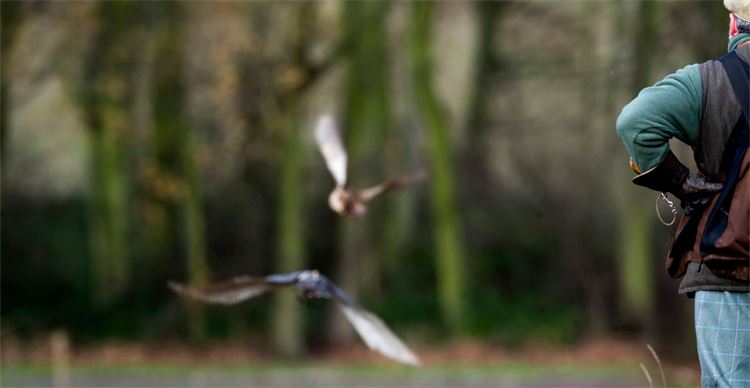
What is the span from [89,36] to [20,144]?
4.14 m

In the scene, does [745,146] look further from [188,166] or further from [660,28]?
[188,166]

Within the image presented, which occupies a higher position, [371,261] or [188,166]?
[188,166]

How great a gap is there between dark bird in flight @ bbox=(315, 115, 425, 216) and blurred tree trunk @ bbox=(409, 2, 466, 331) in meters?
11.7

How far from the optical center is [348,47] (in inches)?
803

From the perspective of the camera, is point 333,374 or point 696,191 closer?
point 696,191

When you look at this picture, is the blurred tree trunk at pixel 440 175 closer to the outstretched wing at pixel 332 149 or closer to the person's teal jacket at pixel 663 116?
the outstretched wing at pixel 332 149

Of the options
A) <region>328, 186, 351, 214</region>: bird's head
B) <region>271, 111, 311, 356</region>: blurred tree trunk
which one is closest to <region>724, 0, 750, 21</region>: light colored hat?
<region>328, 186, 351, 214</region>: bird's head

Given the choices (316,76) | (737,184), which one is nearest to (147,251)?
(316,76)

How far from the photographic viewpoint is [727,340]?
4.29 m

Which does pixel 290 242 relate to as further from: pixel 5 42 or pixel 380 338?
pixel 380 338

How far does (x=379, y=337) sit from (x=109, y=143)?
16.6 m

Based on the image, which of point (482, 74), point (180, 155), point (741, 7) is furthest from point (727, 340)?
point (482, 74)

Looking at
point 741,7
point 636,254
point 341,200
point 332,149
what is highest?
point 741,7

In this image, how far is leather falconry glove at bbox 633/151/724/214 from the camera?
433 centimetres
